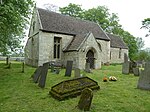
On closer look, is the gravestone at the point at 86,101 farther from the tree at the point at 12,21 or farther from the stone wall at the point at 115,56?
the stone wall at the point at 115,56

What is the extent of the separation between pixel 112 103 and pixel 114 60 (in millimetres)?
30983

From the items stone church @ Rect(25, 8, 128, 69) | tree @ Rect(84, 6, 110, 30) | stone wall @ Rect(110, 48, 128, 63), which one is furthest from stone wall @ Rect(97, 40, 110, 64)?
tree @ Rect(84, 6, 110, 30)

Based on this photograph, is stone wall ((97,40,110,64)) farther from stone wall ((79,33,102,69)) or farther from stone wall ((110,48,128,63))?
stone wall ((79,33,102,69))

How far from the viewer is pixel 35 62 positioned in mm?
23609

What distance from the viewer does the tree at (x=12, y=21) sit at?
11.7 metres

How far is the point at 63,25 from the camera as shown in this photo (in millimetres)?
25375

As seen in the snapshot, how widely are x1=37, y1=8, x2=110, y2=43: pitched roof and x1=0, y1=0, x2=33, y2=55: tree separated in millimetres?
7907

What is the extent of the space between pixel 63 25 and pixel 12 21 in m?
13.6

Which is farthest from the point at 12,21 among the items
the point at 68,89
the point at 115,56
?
→ the point at 115,56

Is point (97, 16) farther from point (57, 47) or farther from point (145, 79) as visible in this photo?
point (145, 79)

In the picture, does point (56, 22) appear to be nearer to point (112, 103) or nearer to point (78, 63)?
point (78, 63)

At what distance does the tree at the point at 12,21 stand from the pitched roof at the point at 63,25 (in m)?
7.91

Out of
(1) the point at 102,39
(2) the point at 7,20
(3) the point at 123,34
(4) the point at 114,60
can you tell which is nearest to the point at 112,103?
(2) the point at 7,20

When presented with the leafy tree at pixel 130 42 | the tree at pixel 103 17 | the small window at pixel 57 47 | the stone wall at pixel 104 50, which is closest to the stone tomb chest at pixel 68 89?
the small window at pixel 57 47
